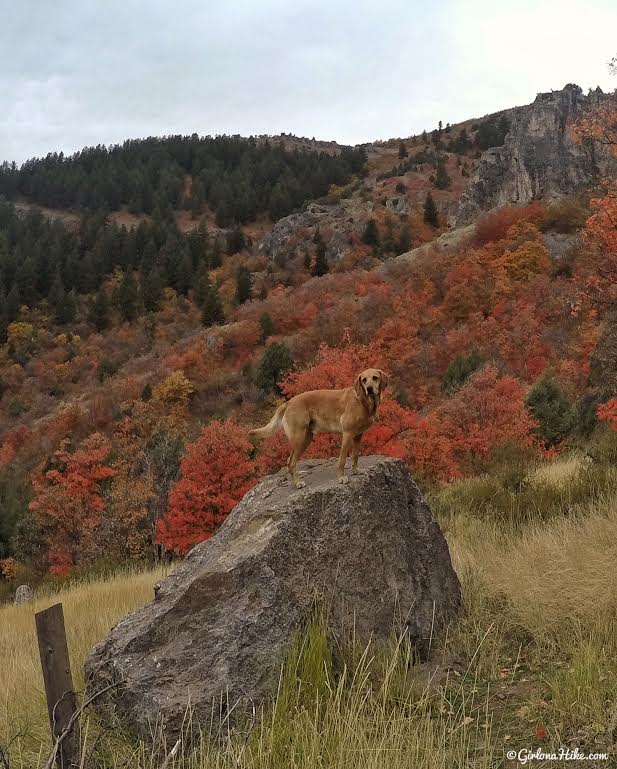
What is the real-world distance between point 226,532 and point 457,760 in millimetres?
2739

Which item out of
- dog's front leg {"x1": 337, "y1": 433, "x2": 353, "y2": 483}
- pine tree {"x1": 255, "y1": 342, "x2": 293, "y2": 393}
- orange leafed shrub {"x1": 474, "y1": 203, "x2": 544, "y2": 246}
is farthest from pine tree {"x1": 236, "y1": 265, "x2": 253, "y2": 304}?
dog's front leg {"x1": 337, "y1": 433, "x2": 353, "y2": 483}

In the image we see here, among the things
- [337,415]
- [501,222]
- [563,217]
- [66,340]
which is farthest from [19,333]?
[337,415]

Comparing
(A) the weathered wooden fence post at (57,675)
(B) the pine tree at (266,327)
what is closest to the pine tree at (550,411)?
(A) the weathered wooden fence post at (57,675)

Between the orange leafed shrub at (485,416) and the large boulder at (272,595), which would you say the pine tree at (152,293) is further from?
the large boulder at (272,595)

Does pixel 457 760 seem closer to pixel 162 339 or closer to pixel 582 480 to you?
pixel 582 480

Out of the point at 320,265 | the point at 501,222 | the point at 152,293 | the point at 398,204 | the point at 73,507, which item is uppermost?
the point at 398,204

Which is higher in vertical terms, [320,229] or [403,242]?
[320,229]

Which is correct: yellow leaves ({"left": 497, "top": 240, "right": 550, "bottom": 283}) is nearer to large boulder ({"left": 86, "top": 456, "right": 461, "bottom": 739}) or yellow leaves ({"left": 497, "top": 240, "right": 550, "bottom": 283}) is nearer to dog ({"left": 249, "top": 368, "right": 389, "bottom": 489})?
dog ({"left": 249, "top": 368, "right": 389, "bottom": 489})

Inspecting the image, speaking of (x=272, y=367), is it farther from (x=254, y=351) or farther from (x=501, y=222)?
(x=501, y=222)

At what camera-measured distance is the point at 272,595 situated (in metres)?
4.26

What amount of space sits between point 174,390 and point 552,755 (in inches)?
1961

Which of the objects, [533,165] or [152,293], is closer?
[152,293]

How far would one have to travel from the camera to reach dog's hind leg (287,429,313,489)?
5414mm

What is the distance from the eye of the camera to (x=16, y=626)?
1029cm
